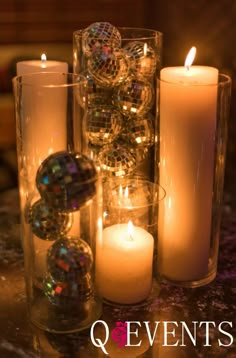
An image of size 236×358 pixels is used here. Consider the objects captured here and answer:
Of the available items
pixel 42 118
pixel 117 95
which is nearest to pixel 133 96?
pixel 117 95

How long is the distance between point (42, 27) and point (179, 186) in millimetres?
2033

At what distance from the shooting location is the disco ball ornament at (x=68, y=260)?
2.27 ft

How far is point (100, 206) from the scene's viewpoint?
2.39 ft

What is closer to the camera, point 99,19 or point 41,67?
point 41,67

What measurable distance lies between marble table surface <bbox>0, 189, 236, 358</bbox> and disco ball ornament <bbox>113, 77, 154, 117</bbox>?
256 mm

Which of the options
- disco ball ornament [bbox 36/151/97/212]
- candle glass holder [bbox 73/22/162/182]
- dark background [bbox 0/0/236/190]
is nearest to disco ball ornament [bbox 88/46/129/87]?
candle glass holder [bbox 73/22/162/182]

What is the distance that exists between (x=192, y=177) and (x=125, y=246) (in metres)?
0.14

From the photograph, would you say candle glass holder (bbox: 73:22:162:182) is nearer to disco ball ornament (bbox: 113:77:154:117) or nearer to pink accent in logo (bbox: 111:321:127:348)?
disco ball ornament (bbox: 113:77:154:117)

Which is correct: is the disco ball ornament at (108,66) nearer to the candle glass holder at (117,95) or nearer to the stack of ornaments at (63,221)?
the candle glass holder at (117,95)

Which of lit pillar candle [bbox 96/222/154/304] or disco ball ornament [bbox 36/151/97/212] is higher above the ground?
disco ball ornament [bbox 36/151/97/212]

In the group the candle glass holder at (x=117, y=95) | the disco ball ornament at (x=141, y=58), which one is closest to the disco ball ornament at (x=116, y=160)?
the candle glass holder at (x=117, y=95)

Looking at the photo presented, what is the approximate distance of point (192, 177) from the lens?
80 cm

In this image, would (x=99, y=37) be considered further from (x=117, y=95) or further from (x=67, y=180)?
(x=67, y=180)

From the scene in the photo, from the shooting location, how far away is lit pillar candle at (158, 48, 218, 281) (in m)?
0.77
